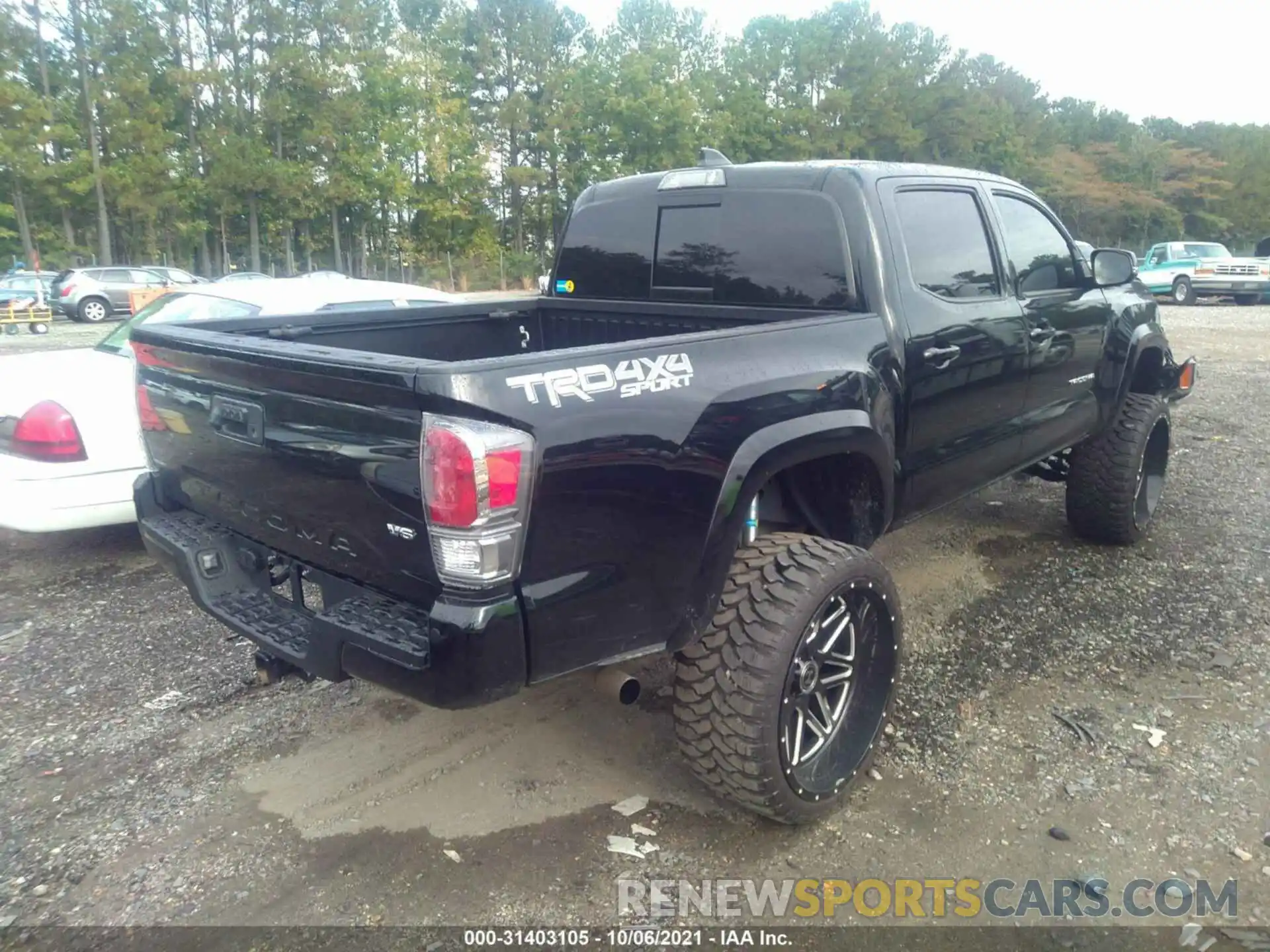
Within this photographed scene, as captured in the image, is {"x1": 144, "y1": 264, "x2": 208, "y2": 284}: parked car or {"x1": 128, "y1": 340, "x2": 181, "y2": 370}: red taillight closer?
{"x1": 128, "y1": 340, "x2": 181, "y2": 370}: red taillight

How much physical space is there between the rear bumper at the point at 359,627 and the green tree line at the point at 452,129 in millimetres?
35320

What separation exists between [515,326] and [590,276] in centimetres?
42

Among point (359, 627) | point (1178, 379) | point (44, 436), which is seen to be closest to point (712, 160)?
point (359, 627)

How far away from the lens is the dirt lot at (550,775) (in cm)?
261

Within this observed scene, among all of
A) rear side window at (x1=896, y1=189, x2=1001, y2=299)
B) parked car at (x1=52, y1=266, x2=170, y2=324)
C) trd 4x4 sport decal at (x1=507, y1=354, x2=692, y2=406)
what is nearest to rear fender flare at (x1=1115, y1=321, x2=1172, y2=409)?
rear side window at (x1=896, y1=189, x2=1001, y2=299)

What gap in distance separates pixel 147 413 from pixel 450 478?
1.75 meters

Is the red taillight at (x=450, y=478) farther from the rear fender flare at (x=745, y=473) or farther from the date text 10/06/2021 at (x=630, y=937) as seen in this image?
the date text 10/06/2021 at (x=630, y=937)

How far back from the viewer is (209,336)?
2.82m

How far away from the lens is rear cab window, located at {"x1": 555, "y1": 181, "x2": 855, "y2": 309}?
3355 millimetres

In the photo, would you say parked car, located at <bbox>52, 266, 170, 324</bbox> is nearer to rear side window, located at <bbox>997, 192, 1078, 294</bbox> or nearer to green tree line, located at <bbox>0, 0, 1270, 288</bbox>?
green tree line, located at <bbox>0, 0, 1270, 288</bbox>

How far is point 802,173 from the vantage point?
3.45 meters

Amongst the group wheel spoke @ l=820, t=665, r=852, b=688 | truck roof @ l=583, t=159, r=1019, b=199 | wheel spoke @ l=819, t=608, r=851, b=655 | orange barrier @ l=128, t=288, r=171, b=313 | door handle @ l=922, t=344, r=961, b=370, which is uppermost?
truck roof @ l=583, t=159, r=1019, b=199

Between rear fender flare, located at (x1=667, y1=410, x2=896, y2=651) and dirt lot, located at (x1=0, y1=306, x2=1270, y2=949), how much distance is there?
794 mm

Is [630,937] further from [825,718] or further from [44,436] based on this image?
[44,436]
